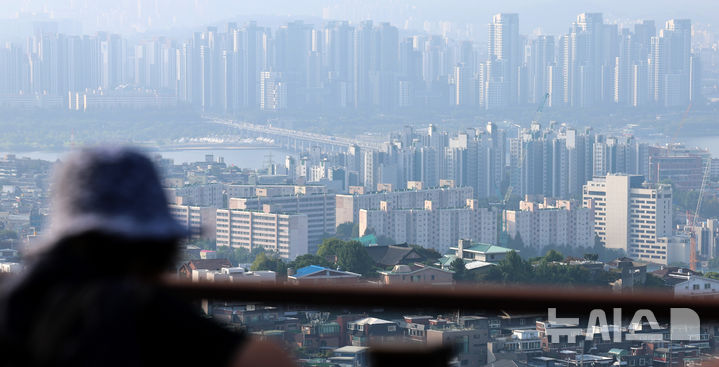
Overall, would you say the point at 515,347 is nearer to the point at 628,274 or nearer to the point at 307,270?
the point at 307,270

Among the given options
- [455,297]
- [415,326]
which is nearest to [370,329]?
[415,326]

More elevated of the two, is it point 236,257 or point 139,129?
point 139,129

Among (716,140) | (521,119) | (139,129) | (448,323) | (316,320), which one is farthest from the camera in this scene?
(521,119)

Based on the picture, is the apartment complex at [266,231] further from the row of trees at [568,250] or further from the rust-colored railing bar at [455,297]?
the rust-colored railing bar at [455,297]

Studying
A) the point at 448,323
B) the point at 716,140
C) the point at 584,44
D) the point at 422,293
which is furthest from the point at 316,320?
the point at 584,44

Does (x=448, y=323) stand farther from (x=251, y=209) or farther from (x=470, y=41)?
(x=470, y=41)

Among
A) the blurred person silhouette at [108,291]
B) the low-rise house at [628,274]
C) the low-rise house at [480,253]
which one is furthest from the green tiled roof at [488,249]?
the blurred person silhouette at [108,291]
